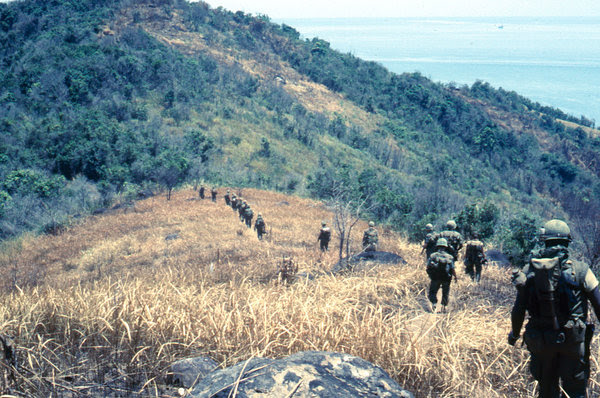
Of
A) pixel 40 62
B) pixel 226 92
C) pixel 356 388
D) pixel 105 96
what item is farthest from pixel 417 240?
pixel 40 62

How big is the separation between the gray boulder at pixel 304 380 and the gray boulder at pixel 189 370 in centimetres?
57

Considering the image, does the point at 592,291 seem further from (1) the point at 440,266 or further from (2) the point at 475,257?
(2) the point at 475,257

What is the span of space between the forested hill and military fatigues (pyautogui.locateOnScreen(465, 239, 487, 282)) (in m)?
11.4

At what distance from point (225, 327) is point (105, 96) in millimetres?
48653

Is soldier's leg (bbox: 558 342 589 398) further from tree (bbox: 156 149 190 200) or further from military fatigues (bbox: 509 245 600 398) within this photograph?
→ tree (bbox: 156 149 190 200)

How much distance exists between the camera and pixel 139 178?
34.4 meters

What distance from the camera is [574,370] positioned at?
11.1 feet

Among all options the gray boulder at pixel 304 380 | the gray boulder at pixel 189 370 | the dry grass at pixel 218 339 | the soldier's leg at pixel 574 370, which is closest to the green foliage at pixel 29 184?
the dry grass at pixel 218 339

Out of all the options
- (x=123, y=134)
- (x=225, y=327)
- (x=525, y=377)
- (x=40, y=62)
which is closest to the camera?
(x=225, y=327)

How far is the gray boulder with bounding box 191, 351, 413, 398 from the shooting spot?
2.16 metres

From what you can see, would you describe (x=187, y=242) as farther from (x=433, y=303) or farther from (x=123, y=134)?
(x=123, y=134)

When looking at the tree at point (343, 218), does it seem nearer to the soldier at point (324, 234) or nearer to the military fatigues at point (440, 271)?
the soldier at point (324, 234)

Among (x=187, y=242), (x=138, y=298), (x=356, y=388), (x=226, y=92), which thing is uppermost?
(x=226, y=92)

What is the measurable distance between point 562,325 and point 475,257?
19.9ft
